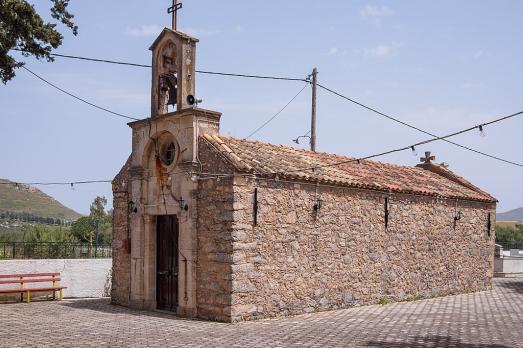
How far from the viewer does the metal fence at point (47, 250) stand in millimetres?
17383

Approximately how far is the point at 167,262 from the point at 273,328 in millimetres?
3597

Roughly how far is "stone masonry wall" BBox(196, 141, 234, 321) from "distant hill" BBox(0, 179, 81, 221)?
56422 millimetres

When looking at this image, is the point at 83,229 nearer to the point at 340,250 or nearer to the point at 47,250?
the point at 47,250

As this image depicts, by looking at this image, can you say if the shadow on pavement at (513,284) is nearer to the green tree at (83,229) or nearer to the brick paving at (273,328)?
the brick paving at (273,328)

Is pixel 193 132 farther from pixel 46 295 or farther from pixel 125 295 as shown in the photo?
pixel 46 295

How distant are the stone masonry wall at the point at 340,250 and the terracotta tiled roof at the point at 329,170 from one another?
0.25m

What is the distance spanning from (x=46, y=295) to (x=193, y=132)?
6.72 meters

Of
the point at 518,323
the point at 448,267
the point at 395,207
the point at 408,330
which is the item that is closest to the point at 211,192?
the point at 408,330

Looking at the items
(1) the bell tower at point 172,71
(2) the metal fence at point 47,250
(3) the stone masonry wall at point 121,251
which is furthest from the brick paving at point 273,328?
(1) the bell tower at point 172,71

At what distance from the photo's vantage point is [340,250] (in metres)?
13.7

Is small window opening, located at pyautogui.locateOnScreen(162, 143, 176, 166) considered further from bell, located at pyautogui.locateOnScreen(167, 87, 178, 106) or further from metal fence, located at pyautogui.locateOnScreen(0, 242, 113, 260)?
metal fence, located at pyautogui.locateOnScreen(0, 242, 113, 260)

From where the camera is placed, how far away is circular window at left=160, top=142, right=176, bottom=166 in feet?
43.4

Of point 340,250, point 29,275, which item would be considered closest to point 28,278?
point 29,275

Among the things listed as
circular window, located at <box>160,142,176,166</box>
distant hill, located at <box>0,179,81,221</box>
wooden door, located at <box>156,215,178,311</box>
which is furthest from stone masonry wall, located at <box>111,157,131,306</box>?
distant hill, located at <box>0,179,81,221</box>
